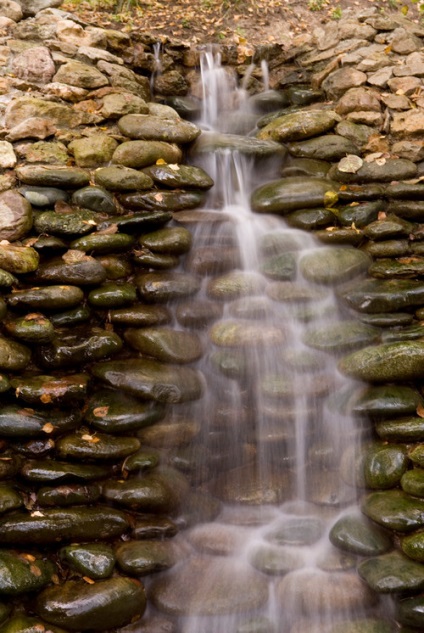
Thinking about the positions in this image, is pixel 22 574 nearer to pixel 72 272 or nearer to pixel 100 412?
pixel 100 412

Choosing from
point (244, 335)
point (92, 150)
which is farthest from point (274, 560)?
point (92, 150)

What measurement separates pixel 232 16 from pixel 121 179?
21.2ft

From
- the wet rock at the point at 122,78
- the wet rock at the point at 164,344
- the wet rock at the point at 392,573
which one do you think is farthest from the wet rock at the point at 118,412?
the wet rock at the point at 122,78

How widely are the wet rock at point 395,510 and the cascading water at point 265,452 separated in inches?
9.5

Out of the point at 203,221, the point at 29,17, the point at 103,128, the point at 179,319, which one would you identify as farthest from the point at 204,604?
the point at 29,17

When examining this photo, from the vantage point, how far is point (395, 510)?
3.82 metres

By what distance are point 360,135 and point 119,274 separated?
394 centimetres

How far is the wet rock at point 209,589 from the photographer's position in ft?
12.0

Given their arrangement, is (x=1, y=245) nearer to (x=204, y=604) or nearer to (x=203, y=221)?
(x=203, y=221)

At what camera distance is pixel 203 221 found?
595cm

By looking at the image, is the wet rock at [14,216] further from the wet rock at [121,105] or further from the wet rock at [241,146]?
the wet rock at [241,146]

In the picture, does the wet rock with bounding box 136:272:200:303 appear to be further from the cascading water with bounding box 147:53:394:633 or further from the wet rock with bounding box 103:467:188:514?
the wet rock with bounding box 103:467:188:514

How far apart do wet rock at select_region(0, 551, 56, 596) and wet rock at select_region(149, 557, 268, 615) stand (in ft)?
2.51

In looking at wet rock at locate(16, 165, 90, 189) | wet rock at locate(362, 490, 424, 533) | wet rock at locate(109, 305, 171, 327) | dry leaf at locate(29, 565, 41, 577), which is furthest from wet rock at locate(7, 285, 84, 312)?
wet rock at locate(362, 490, 424, 533)
